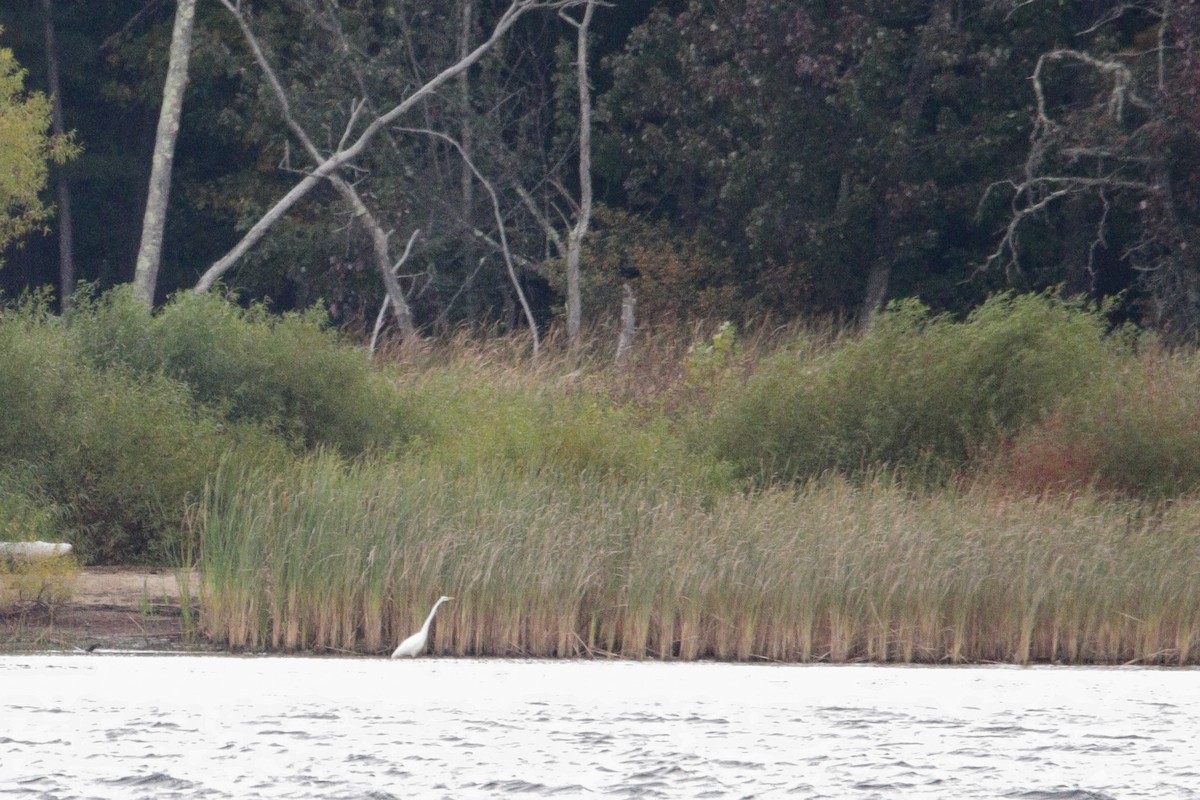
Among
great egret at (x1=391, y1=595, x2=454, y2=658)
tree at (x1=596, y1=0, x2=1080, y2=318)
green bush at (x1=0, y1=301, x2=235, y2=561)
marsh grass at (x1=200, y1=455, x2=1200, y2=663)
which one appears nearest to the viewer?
great egret at (x1=391, y1=595, x2=454, y2=658)

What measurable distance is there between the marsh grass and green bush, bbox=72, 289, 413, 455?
397 cm

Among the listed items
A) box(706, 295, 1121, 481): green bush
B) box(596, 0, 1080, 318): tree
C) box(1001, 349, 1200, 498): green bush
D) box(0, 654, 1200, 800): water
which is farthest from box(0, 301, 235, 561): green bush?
box(596, 0, 1080, 318): tree

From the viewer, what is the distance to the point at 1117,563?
11.3 m

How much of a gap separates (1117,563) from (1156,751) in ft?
8.10

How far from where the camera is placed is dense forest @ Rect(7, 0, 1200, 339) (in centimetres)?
2309

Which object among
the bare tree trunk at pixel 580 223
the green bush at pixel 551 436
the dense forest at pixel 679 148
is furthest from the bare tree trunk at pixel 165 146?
the green bush at pixel 551 436

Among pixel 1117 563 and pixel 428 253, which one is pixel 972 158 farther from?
pixel 1117 563

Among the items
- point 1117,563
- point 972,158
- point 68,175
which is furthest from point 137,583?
point 68,175

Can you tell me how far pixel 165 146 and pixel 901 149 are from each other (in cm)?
1015

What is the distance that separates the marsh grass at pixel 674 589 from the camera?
35.9 feet

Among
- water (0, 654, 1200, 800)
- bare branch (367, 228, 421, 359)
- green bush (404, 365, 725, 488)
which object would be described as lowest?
water (0, 654, 1200, 800)

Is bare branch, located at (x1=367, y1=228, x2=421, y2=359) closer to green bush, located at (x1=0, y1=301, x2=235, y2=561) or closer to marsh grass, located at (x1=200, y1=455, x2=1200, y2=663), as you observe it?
green bush, located at (x1=0, y1=301, x2=235, y2=561)

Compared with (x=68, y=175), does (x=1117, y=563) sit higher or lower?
lower

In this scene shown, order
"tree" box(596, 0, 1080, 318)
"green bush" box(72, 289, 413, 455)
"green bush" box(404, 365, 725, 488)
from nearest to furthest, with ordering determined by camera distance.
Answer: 1. "green bush" box(404, 365, 725, 488)
2. "green bush" box(72, 289, 413, 455)
3. "tree" box(596, 0, 1080, 318)
